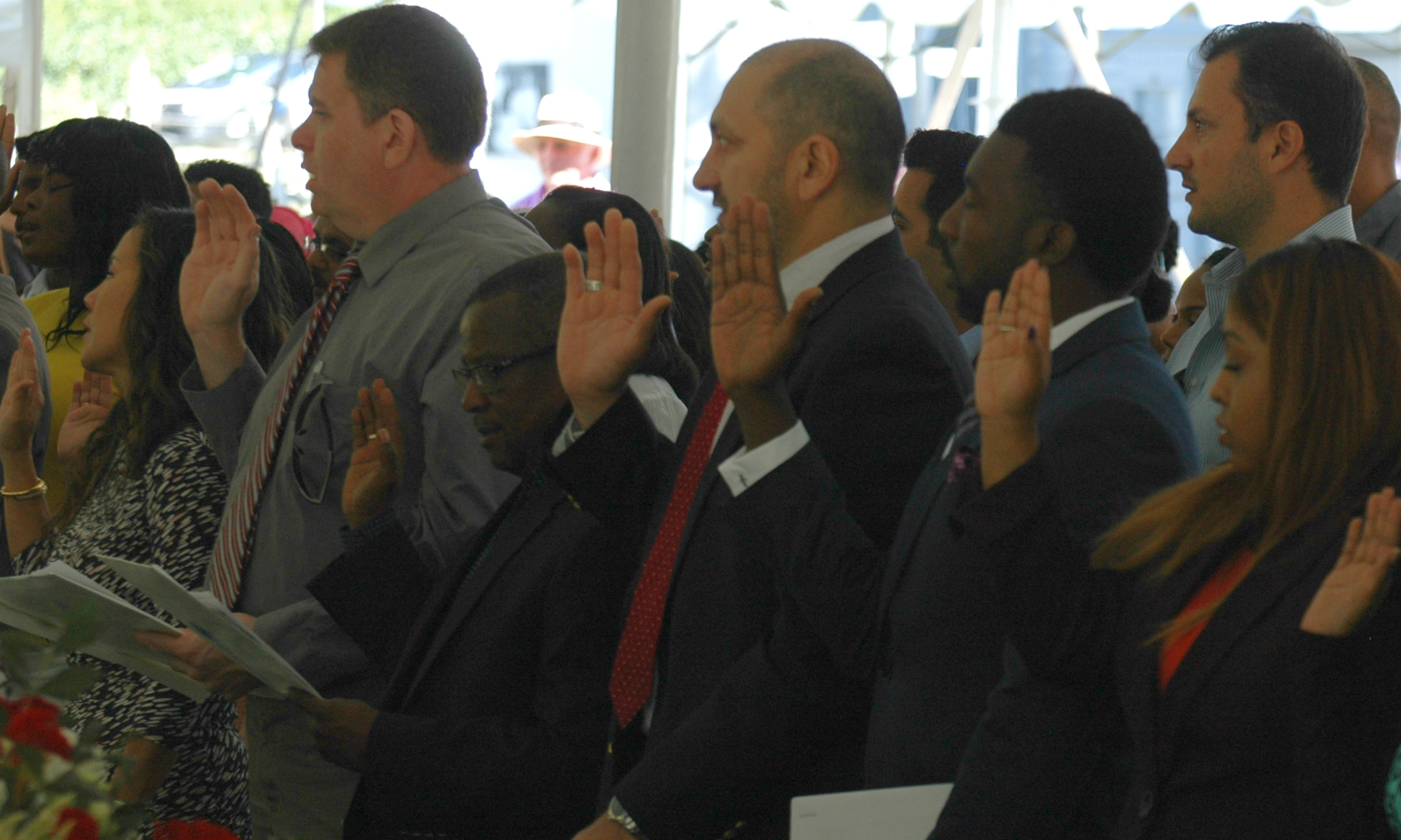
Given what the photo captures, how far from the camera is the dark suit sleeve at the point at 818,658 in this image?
1839 millimetres

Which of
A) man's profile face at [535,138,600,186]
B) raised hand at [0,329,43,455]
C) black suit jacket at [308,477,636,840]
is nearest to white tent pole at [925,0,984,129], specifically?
man's profile face at [535,138,600,186]

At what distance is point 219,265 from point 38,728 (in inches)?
68.1

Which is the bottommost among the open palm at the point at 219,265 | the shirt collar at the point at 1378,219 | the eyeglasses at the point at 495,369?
the shirt collar at the point at 1378,219

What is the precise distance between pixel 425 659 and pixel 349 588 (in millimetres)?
233

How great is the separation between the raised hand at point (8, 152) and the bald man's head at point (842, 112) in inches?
101

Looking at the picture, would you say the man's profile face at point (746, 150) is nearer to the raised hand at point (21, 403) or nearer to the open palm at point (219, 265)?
the open palm at point (219, 265)

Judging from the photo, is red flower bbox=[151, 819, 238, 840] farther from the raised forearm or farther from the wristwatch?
the raised forearm

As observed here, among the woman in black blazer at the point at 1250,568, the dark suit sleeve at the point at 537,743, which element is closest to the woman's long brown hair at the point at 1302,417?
the woman in black blazer at the point at 1250,568

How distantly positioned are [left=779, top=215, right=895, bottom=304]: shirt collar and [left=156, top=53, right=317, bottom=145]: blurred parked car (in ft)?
29.1

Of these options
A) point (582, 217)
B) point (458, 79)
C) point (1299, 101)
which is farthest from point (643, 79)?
point (1299, 101)

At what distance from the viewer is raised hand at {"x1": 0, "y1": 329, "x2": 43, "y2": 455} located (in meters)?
3.04

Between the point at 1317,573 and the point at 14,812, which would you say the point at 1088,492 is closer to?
the point at 1317,573

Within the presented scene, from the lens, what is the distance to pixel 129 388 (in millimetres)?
2889

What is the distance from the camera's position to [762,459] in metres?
1.75
